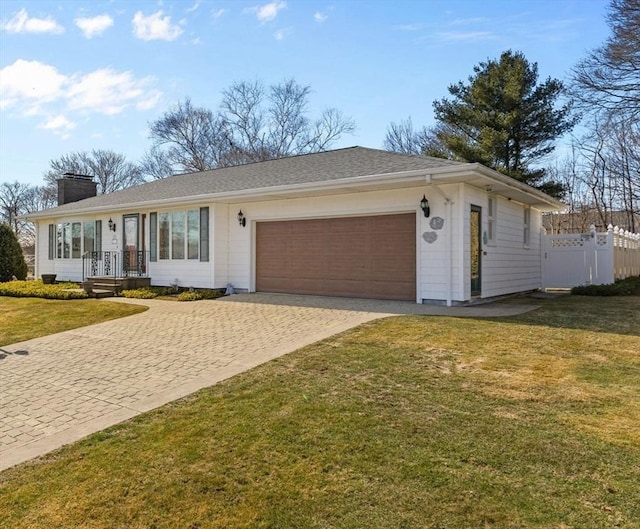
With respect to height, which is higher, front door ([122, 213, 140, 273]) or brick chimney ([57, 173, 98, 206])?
brick chimney ([57, 173, 98, 206])

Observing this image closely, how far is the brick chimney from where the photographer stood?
20.6 meters

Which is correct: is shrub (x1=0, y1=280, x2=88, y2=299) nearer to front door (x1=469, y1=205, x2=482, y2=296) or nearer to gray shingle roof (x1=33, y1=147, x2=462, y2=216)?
gray shingle roof (x1=33, y1=147, x2=462, y2=216)

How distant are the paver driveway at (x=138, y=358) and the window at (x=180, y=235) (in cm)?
352

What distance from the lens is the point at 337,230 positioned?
11719 millimetres

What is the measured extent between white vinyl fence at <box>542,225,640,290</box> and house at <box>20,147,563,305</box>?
2.26 ft

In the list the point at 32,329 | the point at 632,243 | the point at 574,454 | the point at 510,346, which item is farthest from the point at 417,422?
the point at 632,243

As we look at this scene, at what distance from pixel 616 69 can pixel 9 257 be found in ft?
74.6

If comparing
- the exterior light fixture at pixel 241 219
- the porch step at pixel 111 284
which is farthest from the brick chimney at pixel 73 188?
the exterior light fixture at pixel 241 219

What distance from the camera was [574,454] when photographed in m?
3.01

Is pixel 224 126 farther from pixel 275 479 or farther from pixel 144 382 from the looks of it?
pixel 275 479

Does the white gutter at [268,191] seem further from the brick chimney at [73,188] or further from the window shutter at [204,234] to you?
the brick chimney at [73,188]

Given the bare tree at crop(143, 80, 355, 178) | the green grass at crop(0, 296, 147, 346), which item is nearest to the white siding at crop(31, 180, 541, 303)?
the green grass at crop(0, 296, 147, 346)

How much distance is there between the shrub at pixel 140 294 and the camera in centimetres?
1288

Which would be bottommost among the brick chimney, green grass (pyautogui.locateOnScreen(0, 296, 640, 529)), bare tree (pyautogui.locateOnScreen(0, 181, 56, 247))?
green grass (pyautogui.locateOnScreen(0, 296, 640, 529))
